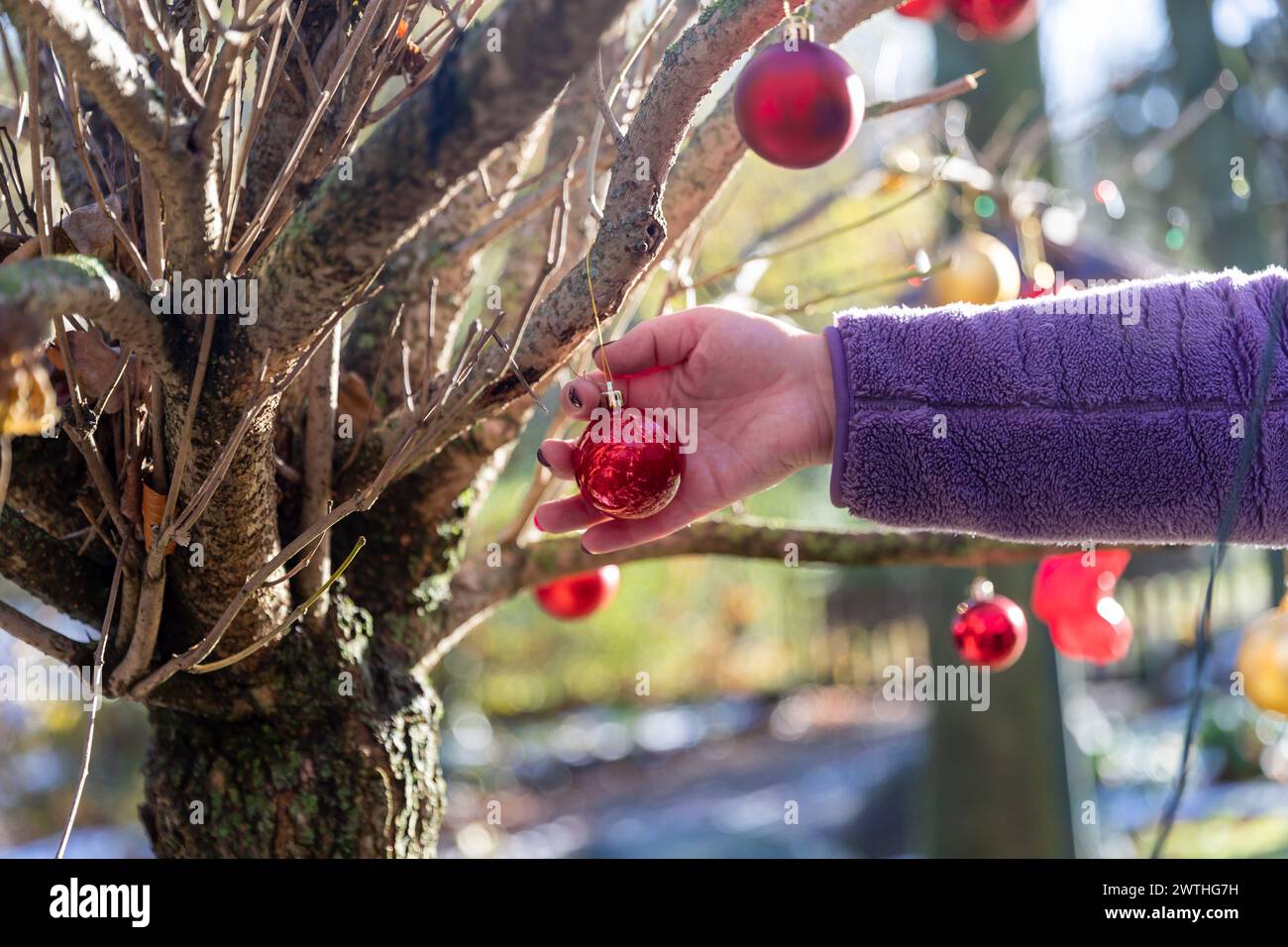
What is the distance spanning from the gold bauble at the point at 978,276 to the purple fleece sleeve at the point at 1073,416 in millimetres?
843

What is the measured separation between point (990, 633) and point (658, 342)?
0.88m

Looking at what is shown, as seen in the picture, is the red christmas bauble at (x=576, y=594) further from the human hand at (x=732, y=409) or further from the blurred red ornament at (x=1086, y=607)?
the blurred red ornament at (x=1086, y=607)

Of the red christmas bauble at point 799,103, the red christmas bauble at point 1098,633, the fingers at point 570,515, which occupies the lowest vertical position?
the red christmas bauble at point 1098,633

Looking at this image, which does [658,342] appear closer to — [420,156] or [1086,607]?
[420,156]

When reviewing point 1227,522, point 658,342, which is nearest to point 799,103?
point 658,342

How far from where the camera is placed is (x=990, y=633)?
1.93 m

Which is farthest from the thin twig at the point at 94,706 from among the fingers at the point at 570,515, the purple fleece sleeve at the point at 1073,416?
the purple fleece sleeve at the point at 1073,416

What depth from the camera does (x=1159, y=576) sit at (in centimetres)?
1054

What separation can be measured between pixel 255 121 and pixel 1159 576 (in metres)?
10.9

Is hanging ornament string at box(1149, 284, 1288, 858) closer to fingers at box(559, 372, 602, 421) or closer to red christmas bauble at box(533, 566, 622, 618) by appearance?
fingers at box(559, 372, 602, 421)

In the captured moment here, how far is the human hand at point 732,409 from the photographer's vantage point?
146cm

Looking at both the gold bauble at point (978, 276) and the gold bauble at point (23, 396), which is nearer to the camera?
the gold bauble at point (23, 396)

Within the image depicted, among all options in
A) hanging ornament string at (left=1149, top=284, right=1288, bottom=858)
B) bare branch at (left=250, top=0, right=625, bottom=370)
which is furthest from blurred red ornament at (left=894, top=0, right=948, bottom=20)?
bare branch at (left=250, top=0, right=625, bottom=370)
